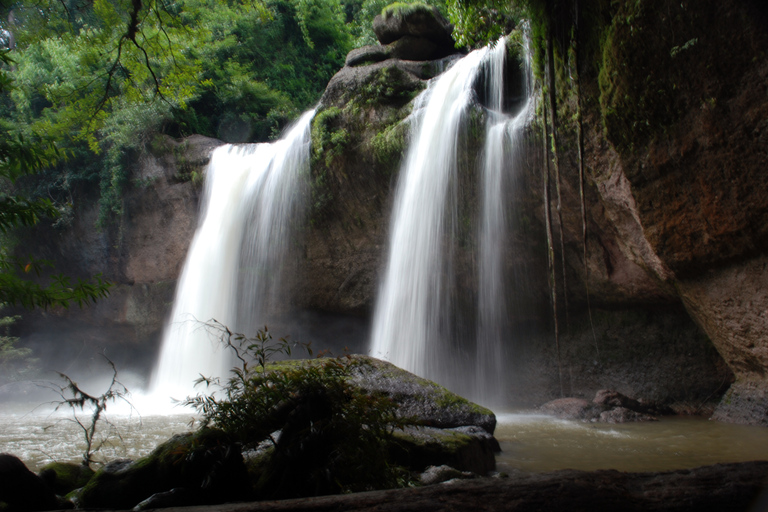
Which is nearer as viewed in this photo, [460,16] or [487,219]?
[460,16]

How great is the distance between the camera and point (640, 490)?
2.01 meters

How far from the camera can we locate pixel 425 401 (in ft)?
17.6

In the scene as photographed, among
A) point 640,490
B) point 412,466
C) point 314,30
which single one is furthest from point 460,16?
point 314,30

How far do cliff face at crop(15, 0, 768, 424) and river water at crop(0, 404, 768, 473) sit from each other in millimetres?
1421


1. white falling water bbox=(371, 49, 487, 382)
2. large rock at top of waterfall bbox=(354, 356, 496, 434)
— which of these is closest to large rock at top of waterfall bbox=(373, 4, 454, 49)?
white falling water bbox=(371, 49, 487, 382)

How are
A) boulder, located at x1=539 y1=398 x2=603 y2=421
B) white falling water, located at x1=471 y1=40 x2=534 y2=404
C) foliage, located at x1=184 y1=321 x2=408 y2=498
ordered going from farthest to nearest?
white falling water, located at x1=471 y1=40 x2=534 y2=404 < boulder, located at x1=539 y1=398 x2=603 y2=421 < foliage, located at x1=184 y1=321 x2=408 y2=498

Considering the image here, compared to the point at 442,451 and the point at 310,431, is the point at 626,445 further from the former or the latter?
the point at 310,431

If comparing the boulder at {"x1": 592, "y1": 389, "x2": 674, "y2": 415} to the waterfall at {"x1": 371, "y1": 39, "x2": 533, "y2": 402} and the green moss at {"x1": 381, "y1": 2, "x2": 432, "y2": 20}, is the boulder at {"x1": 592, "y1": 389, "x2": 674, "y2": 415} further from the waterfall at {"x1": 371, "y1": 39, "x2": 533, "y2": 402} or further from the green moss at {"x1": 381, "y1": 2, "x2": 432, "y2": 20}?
the green moss at {"x1": 381, "y1": 2, "x2": 432, "y2": 20}

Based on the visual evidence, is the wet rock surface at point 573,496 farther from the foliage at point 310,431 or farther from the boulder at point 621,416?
the boulder at point 621,416

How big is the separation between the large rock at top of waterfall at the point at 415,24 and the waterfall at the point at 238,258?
3.33 meters

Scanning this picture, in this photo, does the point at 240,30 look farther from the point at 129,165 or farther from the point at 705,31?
the point at 705,31

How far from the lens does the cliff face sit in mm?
5113

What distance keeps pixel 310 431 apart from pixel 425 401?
8.94ft

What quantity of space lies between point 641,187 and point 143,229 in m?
14.9
